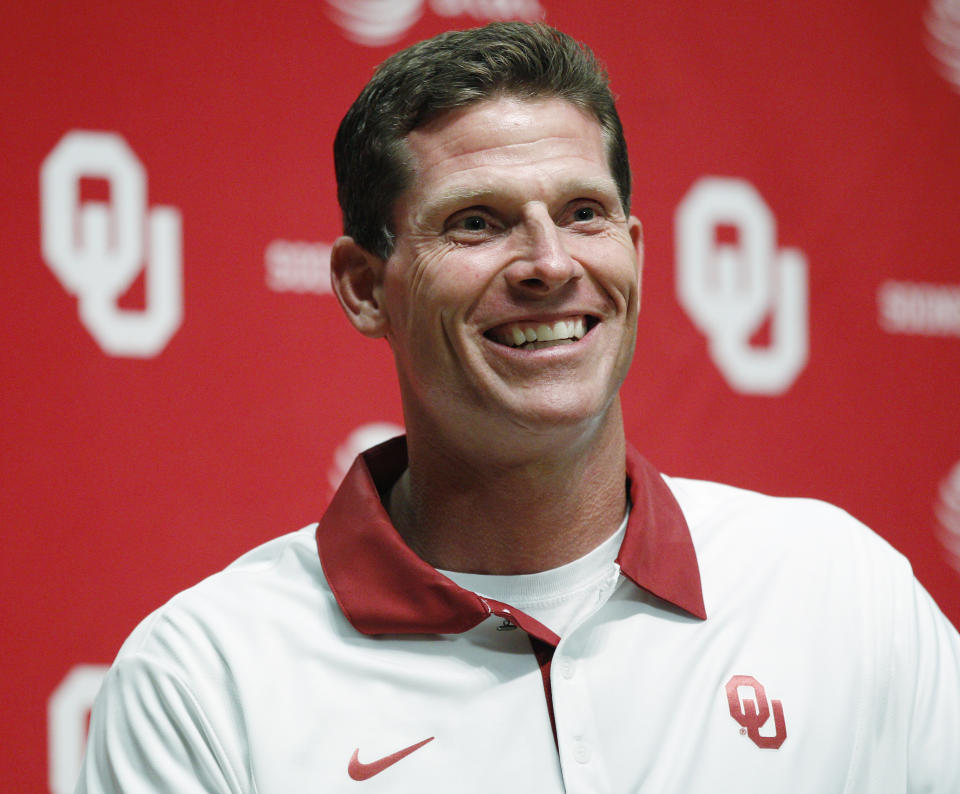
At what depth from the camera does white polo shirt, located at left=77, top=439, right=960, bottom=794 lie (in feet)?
5.49

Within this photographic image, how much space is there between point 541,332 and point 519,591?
38 cm

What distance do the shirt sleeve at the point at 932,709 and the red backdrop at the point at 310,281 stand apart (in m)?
1.09

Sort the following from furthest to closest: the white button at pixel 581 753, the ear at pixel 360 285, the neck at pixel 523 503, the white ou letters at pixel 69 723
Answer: the white ou letters at pixel 69 723
the ear at pixel 360 285
the neck at pixel 523 503
the white button at pixel 581 753

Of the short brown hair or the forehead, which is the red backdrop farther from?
the forehead

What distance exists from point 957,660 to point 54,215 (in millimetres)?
1812

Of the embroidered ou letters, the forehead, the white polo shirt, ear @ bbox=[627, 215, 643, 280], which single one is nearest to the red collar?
the white polo shirt

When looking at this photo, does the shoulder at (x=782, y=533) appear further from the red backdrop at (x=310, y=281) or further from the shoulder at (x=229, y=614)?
the red backdrop at (x=310, y=281)

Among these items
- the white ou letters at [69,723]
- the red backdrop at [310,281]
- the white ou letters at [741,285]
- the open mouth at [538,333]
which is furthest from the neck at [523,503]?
the white ou letters at [741,285]

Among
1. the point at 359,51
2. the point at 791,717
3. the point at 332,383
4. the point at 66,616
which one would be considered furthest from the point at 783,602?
the point at 359,51

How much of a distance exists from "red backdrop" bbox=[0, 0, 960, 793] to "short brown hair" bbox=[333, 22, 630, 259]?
2.16ft

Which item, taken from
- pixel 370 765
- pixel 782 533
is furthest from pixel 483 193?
pixel 370 765

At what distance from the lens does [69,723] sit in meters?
2.42

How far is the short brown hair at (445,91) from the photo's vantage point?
73.9 inches

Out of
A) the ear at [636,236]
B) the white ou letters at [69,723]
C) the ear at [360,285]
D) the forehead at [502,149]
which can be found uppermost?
the forehead at [502,149]
